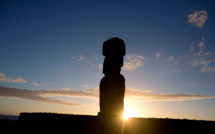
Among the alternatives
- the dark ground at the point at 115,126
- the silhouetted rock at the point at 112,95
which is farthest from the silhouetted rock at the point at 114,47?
the dark ground at the point at 115,126

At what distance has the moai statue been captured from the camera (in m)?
7.52

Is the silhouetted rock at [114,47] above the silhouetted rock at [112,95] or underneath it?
above

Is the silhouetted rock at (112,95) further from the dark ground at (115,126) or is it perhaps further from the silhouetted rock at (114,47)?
the silhouetted rock at (114,47)

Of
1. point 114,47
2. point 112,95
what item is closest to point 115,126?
point 112,95

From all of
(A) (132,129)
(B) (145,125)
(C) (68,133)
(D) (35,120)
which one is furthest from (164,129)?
(D) (35,120)

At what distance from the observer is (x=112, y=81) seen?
7637mm

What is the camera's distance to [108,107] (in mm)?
7516

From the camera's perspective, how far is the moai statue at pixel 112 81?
752cm

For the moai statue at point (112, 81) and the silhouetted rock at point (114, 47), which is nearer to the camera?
the moai statue at point (112, 81)

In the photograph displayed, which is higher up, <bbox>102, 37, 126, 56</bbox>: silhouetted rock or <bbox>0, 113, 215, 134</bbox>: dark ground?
<bbox>102, 37, 126, 56</bbox>: silhouetted rock

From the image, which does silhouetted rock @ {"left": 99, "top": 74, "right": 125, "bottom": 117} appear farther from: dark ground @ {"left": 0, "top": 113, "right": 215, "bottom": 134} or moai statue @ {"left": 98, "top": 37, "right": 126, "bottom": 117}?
dark ground @ {"left": 0, "top": 113, "right": 215, "bottom": 134}

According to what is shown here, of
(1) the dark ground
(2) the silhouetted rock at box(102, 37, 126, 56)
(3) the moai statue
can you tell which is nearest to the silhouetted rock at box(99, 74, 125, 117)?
(3) the moai statue

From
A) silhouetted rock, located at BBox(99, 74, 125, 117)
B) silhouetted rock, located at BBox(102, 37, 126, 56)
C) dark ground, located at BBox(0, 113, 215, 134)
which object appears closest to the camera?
dark ground, located at BBox(0, 113, 215, 134)

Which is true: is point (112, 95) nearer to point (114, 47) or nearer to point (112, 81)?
point (112, 81)
